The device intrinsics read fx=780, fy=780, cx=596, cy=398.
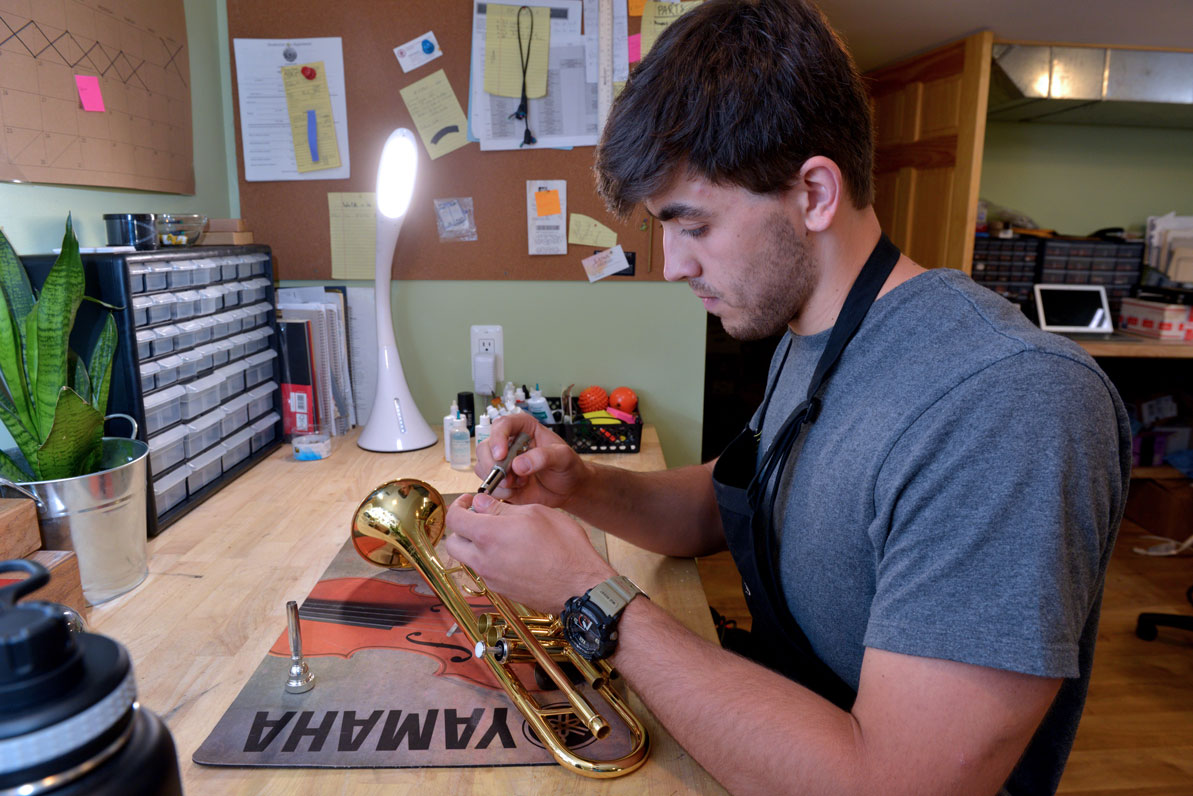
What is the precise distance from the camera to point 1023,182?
4156 millimetres

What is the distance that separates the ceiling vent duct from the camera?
3.36 meters

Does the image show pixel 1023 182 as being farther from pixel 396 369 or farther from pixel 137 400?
pixel 137 400

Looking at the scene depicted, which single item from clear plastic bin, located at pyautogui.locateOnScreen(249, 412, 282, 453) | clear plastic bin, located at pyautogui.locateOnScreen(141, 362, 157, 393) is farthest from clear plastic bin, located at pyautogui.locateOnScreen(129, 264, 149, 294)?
clear plastic bin, located at pyautogui.locateOnScreen(249, 412, 282, 453)

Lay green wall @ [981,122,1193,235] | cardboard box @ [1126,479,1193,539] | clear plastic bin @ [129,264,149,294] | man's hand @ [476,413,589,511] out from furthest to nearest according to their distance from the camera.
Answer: green wall @ [981,122,1193,235] < cardboard box @ [1126,479,1193,539] < clear plastic bin @ [129,264,149,294] < man's hand @ [476,413,589,511]

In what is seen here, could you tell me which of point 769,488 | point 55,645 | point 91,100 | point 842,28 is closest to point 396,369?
point 91,100

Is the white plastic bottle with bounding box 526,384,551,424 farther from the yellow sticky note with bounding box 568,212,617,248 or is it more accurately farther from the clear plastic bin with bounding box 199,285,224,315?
the clear plastic bin with bounding box 199,285,224,315

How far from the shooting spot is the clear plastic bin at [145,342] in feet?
4.26

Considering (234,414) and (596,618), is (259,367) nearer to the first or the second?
(234,414)

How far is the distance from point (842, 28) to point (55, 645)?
3.96 m

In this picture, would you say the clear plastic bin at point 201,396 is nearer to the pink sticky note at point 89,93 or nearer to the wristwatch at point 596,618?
the pink sticky note at point 89,93

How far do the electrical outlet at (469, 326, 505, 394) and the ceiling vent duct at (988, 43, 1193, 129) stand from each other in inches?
106

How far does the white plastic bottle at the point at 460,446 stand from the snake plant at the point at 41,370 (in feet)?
2.27

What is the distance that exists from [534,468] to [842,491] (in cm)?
47

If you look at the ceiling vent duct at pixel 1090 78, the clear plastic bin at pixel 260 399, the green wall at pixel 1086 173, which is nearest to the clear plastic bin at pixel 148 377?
the clear plastic bin at pixel 260 399
